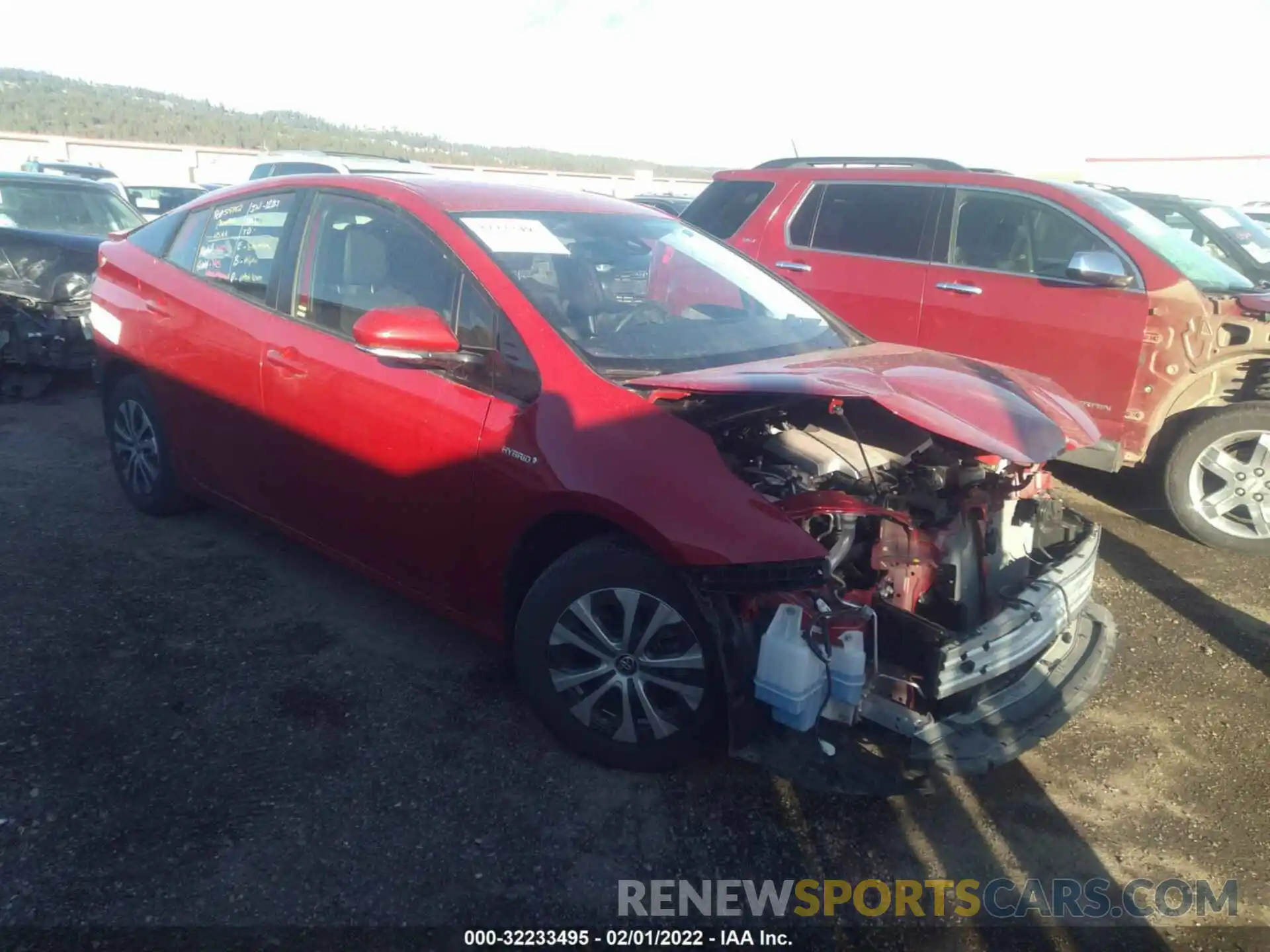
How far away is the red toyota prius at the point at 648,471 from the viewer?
8.45ft

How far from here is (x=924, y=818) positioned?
9.02 ft

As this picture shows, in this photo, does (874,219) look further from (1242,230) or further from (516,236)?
(516,236)

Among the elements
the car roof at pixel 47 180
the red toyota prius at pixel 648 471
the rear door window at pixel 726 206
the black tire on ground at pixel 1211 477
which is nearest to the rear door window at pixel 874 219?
the rear door window at pixel 726 206

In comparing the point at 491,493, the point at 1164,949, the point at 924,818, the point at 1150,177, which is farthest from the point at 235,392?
the point at 1150,177

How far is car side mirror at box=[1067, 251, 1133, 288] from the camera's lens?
16.6ft

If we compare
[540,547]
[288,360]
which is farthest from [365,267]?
[540,547]

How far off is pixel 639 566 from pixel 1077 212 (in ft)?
13.8

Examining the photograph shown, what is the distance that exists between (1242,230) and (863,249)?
9.99 feet

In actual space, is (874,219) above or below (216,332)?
above

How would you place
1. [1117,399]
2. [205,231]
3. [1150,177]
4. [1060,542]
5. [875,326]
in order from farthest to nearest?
[1150,177], [875,326], [1117,399], [205,231], [1060,542]

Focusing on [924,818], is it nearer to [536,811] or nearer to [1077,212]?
[536,811]

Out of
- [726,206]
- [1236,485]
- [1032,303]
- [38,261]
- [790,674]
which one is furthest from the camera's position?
[38,261]

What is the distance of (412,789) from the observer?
279 centimetres

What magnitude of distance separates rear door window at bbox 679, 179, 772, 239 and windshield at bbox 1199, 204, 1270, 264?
11.1 ft
